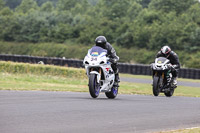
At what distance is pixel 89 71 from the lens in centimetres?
1259

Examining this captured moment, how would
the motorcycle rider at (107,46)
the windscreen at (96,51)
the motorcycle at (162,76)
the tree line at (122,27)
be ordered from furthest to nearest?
the tree line at (122,27) → the motorcycle at (162,76) → the motorcycle rider at (107,46) → the windscreen at (96,51)

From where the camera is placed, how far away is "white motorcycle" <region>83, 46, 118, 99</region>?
1224 centimetres

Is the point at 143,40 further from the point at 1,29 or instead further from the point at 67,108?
the point at 67,108

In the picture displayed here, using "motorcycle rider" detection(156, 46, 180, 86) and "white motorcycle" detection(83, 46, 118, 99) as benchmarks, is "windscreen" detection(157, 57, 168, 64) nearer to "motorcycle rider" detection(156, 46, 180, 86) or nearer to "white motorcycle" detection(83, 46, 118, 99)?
"motorcycle rider" detection(156, 46, 180, 86)

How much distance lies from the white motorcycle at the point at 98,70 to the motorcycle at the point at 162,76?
9.75 ft

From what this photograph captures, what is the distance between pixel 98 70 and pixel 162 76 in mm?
4301

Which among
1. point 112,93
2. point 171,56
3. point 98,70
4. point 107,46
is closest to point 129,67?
point 171,56

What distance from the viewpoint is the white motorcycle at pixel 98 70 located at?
12.2 meters

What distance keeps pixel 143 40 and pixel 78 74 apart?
33.7 metres

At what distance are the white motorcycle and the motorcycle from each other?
9.75ft

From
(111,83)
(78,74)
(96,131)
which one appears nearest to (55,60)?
(78,74)

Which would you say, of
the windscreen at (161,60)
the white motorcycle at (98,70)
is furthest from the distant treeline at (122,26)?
the white motorcycle at (98,70)

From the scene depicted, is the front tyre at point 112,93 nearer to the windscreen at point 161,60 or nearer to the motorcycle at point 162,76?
the motorcycle at point 162,76

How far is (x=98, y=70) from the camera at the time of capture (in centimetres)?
1266
